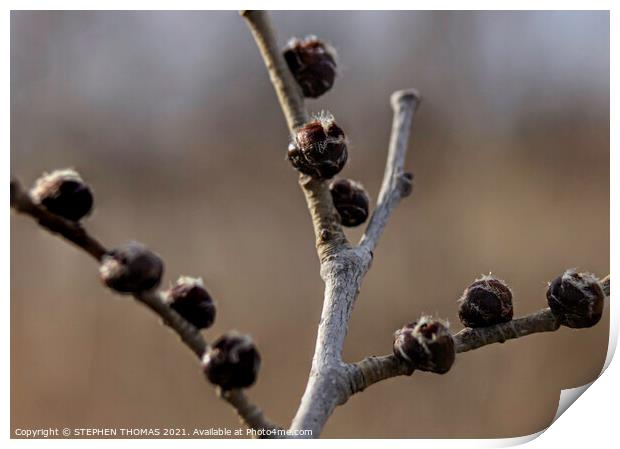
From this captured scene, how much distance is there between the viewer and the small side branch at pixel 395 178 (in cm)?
58

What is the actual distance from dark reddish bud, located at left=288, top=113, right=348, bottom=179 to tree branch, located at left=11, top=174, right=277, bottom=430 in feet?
0.54

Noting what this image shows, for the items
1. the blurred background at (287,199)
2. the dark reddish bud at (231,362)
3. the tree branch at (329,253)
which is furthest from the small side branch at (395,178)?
the dark reddish bud at (231,362)

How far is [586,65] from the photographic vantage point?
88cm

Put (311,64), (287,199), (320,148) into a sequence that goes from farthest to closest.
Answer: (287,199), (311,64), (320,148)

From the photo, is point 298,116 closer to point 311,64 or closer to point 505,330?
point 311,64

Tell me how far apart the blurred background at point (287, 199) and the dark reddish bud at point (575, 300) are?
29 centimetres

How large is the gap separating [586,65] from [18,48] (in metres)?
0.68

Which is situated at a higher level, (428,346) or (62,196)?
(62,196)

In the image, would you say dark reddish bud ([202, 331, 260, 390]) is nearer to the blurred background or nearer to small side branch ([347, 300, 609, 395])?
small side branch ([347, 300, 609, 395])

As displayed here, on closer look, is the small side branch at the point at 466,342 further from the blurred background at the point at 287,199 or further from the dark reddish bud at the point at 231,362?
the blurred background at the point at 287,199

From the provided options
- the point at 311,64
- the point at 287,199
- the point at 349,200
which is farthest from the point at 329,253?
the point at 287,199

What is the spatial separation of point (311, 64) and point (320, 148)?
0.47ft

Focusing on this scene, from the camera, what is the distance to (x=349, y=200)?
0.57m
